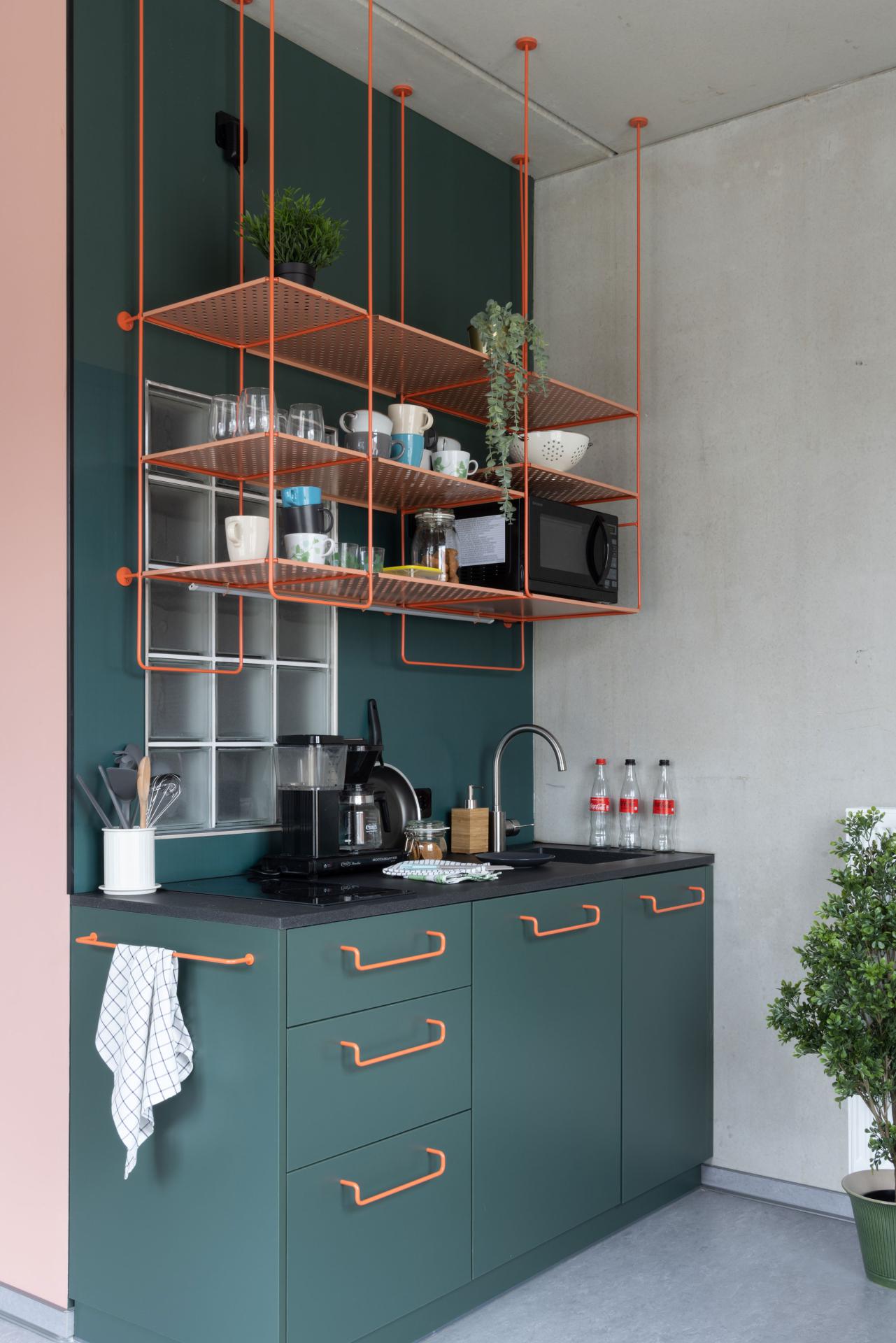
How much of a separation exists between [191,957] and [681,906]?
4.84 ft

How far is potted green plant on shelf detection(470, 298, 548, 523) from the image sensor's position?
2910 millimetres

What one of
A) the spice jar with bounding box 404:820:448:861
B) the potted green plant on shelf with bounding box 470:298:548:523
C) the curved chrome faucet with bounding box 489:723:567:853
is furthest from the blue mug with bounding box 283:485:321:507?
the curved chrome faucet with bounding box 489:723:567:853

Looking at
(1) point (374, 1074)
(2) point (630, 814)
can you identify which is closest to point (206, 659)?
(1) point (374, 1074)

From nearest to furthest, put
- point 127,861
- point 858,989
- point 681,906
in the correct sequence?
1. point 127,861
2. point 858,989
3. point 681,906

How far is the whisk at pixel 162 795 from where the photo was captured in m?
2.57

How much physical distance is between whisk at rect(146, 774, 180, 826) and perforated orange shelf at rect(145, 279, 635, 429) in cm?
98

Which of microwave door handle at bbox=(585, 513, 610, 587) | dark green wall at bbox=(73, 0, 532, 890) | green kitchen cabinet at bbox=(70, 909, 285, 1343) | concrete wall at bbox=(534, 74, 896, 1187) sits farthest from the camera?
microwave door handle at bbox=(585, 513, 610, 587)

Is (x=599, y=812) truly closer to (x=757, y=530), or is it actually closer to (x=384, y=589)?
(x=757, y=530)

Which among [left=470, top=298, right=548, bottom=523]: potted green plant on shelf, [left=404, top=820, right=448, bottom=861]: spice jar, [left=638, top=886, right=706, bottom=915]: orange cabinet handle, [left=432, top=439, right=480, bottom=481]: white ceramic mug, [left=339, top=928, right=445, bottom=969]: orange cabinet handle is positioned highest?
[left=470, top=298, right=548, bottom=523]: potted green plant on shelf

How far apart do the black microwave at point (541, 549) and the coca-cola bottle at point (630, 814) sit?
1.81 ft

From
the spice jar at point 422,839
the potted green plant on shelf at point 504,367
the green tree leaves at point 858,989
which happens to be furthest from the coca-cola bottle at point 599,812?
the potted green plant on shelf at point 504,367

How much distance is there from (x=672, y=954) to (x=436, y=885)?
3.00 feet

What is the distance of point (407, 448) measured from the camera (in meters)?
2.76

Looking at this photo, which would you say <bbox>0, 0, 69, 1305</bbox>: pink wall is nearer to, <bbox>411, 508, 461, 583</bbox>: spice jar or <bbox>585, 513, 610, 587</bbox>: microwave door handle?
<bbox>411, 508, 461, 583</bbox>: spice jar
